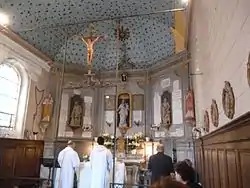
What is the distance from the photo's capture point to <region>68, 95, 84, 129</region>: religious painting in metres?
10.8

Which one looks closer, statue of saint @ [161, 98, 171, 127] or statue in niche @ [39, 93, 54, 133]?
statue in niche @ [39, 93, 54, 133]

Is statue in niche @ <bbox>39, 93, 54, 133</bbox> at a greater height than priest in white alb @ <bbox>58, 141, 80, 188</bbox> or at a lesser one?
greater

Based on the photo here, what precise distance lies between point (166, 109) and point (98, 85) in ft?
9.75

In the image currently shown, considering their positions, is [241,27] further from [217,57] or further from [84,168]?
[84,168]

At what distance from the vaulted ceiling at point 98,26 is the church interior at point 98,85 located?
4 cm

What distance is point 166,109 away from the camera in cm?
1019

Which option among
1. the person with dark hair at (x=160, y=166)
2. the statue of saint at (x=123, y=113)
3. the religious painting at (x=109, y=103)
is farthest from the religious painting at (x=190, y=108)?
the religious painting at (x=109, y=103)

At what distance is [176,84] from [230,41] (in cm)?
744

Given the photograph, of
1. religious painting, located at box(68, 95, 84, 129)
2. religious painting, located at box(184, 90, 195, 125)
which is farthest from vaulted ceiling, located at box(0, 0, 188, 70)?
religious painting, located at box(184, 90, 195, 125)

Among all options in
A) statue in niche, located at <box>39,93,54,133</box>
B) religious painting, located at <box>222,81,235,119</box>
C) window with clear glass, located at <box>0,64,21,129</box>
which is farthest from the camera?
statue in niche, located at <box>39,93,54,133</box>

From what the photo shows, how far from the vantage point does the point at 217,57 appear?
3541 millimetres

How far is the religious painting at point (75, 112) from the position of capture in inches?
425

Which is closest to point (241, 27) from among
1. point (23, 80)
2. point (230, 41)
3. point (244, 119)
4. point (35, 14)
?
point (230, 41)

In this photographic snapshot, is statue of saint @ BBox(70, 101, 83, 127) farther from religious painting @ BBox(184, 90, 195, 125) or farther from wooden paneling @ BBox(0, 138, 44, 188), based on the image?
religious painting @ BBox(184, 90, 195, 125)
